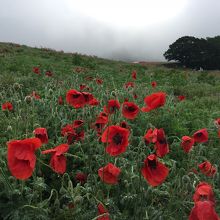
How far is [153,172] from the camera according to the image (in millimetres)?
2688

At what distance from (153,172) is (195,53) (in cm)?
4600

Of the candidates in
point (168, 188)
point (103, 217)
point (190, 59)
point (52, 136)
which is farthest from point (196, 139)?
point (190, 59)

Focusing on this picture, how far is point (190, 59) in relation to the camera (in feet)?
157

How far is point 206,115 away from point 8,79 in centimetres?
382

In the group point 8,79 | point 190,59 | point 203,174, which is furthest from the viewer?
point 190,59

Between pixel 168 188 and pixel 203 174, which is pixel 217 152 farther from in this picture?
pixel 168 188

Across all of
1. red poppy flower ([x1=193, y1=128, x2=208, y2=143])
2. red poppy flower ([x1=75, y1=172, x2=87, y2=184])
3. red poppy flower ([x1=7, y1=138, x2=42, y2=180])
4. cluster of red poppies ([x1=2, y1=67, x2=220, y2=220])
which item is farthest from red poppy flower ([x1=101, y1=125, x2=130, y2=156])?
red poppy flower ([x1=193, y1=128, x2=208, y2=143])

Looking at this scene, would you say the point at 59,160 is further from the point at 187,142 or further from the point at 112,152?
the point at 187,142

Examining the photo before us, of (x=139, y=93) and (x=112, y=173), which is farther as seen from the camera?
(x=139, y=93)

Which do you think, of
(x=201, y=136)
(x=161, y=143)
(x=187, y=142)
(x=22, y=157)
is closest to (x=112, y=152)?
(x=161, y=143)

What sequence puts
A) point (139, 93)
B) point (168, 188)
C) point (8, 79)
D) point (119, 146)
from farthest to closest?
point (8, 79) → point (139, 93) → point (168, 188) → point (119, 146)

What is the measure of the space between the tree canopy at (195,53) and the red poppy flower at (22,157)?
45658 millimetres

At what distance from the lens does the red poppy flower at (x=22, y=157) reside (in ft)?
8.23

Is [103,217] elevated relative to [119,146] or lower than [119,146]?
lower
